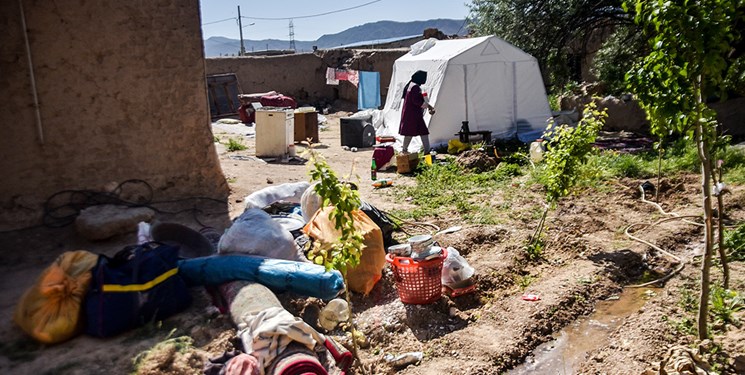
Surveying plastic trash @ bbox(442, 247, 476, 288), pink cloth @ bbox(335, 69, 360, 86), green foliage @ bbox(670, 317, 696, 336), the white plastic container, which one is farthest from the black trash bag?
pink cloth @ bbox(335, 69, 360, 86)

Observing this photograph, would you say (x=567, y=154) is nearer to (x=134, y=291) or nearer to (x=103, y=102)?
(x=134, y=291)

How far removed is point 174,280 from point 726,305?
3.81 m

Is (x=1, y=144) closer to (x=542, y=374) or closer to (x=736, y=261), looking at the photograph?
(x=542, y=374)

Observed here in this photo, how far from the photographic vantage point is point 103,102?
20.3 ft

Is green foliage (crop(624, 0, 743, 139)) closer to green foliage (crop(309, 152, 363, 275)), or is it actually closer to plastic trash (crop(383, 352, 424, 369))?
green foliage (crop(309, 152, 363, 275))

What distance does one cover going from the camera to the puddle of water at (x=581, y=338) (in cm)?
381

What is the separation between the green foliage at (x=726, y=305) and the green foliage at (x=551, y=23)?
8494mm

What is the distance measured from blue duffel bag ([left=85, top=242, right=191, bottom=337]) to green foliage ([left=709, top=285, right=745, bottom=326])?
12.0ft

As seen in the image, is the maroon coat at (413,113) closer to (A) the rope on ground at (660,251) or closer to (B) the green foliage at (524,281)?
(A) the rope on ground at (660,251)

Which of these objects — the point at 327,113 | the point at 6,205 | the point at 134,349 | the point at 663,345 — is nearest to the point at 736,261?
the point at 663,345

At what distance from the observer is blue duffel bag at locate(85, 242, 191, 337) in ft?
12.5

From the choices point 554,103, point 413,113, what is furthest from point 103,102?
point 554,103

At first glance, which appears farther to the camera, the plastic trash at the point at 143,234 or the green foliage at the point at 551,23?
the green foliage at the point at 551,23

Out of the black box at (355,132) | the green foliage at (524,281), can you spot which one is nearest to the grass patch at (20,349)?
the green foliage at (524,281)
